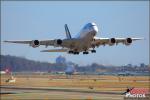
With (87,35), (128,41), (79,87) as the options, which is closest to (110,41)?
(128,41)

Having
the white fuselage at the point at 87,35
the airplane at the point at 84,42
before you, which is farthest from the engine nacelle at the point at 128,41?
the white fuselage at the point at 87,35

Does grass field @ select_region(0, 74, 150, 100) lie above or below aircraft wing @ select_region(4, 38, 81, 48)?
below

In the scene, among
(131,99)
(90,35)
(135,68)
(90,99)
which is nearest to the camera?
(131,99)

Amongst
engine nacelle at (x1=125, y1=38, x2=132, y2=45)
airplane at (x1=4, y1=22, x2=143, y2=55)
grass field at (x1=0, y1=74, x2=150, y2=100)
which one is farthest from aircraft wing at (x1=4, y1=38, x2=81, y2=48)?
engine nacelle at (x1=125, y1=38, x2=132, y2=45)

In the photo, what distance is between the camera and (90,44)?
73.4m

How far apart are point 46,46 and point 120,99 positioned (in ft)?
76.3

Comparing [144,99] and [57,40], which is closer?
[144,99]

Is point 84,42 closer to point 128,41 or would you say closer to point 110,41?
point 110,41

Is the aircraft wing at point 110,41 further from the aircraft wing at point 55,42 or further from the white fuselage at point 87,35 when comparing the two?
the aircraft wing at point 55,42

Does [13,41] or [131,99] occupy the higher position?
[13,41]

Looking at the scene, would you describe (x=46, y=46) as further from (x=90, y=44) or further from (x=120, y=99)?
(x=120, y=99)

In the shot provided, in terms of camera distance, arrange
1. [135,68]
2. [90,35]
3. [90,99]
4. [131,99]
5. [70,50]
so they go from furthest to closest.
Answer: [135,68]
[70,50]
[90,35]
[90,99]
[131,99]

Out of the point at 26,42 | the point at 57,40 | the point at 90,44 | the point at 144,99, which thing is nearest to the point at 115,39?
the point at 90,44

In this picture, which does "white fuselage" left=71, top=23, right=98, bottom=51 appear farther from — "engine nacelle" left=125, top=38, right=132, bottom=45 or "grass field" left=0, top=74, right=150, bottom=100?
"grass field" left=0, top=74, right=150, bottom=100
